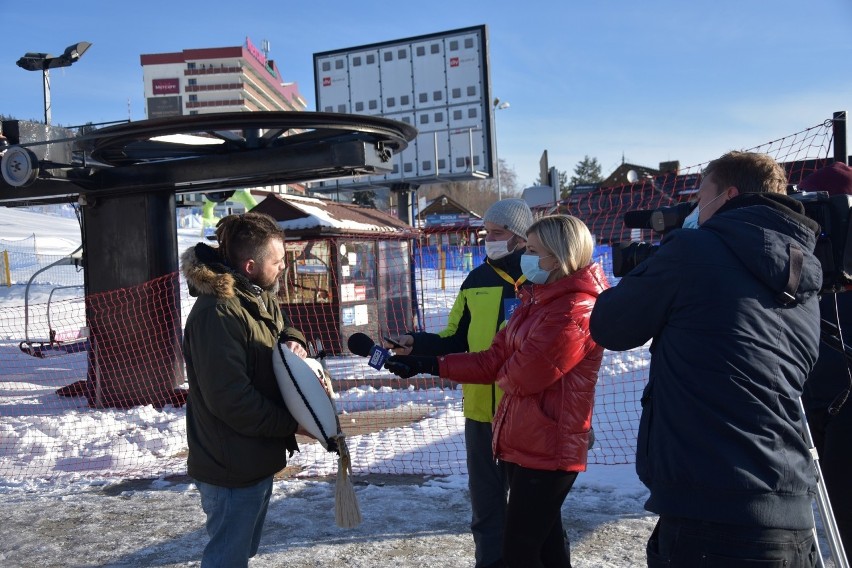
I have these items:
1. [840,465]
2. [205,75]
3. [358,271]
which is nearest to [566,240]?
[840,465]

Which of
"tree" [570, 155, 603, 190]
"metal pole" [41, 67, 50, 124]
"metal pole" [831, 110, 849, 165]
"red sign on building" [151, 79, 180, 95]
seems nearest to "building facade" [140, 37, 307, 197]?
"red sign on building" [151, 79, 180, 95]

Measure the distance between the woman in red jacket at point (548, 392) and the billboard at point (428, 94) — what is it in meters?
13.9

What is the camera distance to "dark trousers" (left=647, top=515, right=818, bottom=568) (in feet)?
6.05

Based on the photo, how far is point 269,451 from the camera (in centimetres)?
276

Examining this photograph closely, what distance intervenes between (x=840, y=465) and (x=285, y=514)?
3.15 m

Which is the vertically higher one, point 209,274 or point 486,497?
point 209,274

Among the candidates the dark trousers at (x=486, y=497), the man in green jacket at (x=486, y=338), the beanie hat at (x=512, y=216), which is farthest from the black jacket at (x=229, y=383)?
the beanie hat at (x=512, y=216)

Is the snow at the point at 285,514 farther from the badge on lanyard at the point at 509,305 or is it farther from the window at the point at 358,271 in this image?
the window at the point at 358,271

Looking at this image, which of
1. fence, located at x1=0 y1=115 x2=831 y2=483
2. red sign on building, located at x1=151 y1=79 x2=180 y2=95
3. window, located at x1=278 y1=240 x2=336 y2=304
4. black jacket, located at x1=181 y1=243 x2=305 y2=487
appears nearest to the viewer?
black jacket, located at x1=181 y1=243 x2=305 y2=487

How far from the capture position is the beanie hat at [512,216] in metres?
3.56

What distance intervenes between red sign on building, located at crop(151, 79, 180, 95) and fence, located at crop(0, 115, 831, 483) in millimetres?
111817

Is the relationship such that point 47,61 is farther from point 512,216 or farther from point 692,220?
point 692,220

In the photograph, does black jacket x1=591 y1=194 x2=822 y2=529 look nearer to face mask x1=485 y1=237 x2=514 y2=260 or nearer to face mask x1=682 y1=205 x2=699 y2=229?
face mask x1=682 y1=205 x2=699 y2=229

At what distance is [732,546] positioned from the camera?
1.85 meters
